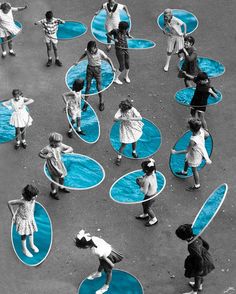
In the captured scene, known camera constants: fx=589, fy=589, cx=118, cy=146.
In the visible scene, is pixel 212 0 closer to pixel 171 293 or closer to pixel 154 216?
pixel 154 216

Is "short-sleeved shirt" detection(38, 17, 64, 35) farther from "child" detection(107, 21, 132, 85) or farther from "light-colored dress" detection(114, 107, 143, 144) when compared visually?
"light-colored dress" detection(114, 107, 143, 144)

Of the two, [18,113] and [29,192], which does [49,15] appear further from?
[29,192]

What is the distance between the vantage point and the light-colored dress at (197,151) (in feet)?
43.7

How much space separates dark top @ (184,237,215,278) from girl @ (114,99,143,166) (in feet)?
12.5

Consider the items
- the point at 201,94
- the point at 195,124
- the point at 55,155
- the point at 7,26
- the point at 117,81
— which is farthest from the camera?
the point at 7,26

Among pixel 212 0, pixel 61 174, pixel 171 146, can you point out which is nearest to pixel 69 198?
pixel 61 174

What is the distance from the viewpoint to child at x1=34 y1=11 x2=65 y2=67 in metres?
17.0

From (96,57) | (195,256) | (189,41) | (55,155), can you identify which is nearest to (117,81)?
(96,57)

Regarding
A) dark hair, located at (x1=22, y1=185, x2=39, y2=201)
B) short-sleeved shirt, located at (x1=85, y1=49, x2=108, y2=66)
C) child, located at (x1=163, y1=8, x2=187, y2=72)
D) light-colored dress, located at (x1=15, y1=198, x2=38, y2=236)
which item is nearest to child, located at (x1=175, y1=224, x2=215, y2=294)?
dark hair, located at (x1=22, y1=185, x2=39, y2=201)

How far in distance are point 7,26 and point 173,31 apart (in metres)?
4.94

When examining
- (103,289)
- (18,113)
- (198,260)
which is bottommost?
(103,289)

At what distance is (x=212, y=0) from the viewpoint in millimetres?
21078

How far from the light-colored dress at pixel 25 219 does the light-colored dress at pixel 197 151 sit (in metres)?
3.88

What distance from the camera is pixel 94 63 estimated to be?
1574 centimetres
